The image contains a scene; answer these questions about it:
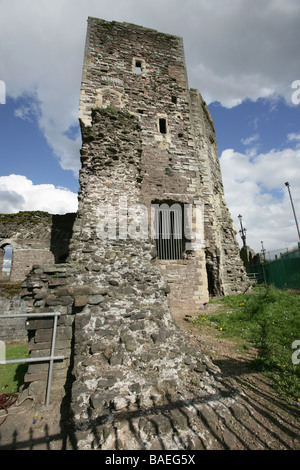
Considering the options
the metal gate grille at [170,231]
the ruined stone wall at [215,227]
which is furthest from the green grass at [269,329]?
the metal gate grille at [170,231]

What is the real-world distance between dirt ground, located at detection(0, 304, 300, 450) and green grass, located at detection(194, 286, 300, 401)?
0.98 ft

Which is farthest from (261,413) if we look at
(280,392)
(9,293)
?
(9,293)

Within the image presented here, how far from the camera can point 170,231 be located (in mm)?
9406

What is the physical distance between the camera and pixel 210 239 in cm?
1034

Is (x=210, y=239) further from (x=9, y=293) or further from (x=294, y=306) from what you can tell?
(x=9, y=293)

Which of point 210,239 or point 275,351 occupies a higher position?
point 210,239

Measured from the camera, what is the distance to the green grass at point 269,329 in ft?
11.9

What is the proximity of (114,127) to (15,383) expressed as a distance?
7.19 m

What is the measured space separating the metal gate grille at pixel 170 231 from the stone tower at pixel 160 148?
0.14ft

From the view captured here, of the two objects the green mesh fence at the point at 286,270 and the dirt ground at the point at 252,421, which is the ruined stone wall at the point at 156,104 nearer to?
the dirt ground at the point at 252,421

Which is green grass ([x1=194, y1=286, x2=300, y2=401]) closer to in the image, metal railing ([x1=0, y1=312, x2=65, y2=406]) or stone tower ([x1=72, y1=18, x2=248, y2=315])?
stone tower ([x1=72, y1=18, x2=248, y2=315])

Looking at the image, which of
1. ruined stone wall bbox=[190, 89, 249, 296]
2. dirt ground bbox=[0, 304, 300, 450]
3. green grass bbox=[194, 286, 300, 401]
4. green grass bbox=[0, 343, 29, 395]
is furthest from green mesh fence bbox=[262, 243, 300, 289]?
green grass bbox=[0, 343, 29, 395]

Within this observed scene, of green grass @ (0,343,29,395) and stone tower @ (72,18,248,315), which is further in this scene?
stone tower @ (72,18,248,315)

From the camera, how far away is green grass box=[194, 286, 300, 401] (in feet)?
11.9
